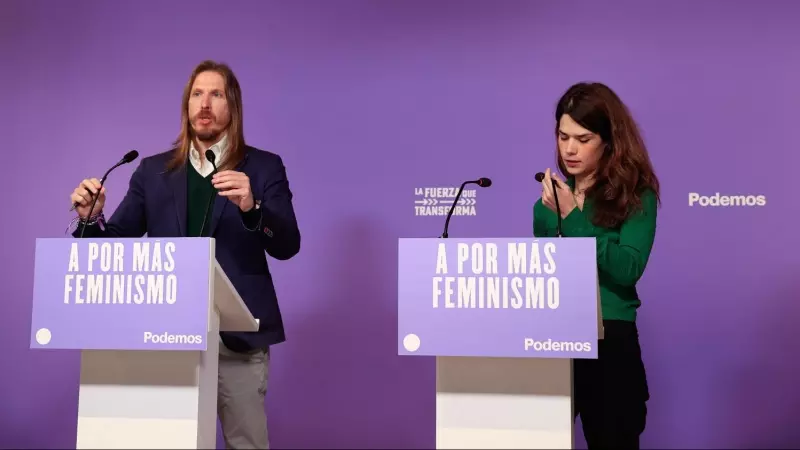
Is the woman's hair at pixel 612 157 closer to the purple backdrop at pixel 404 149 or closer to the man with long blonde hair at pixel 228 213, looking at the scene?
the man with long blonde hair at pixel 228 213

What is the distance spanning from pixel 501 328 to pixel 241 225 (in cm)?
97

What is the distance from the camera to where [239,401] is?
7.68 feet

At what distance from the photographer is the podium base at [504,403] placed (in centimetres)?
189

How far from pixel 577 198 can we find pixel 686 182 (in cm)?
127

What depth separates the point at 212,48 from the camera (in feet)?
12.5

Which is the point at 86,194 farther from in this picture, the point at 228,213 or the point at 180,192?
the point at 228,213

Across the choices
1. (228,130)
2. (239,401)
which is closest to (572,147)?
(228,130)

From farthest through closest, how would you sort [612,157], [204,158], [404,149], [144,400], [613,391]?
[404,149]
[204,158]
[612,157]
[613,391]
[144,400]

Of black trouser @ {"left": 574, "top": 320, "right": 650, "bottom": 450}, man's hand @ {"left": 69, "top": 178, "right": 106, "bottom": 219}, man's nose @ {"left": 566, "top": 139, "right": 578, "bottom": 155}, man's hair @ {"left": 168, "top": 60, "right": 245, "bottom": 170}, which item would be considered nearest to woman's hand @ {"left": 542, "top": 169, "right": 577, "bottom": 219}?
man's nose @ {"left": 566, "top": 139, "right": 578, "bottom": 155}

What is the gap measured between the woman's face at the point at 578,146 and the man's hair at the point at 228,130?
3.13ft

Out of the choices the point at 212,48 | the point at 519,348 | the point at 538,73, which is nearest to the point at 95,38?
the point at 212,48

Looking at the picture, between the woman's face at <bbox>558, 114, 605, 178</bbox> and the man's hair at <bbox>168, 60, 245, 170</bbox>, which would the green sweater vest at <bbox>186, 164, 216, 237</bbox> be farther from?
the woman's face at <bbox>558, 114, 605, 178</bbox>

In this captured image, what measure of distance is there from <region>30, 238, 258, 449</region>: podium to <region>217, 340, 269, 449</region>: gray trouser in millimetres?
291

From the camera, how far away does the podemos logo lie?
3.40 metres
